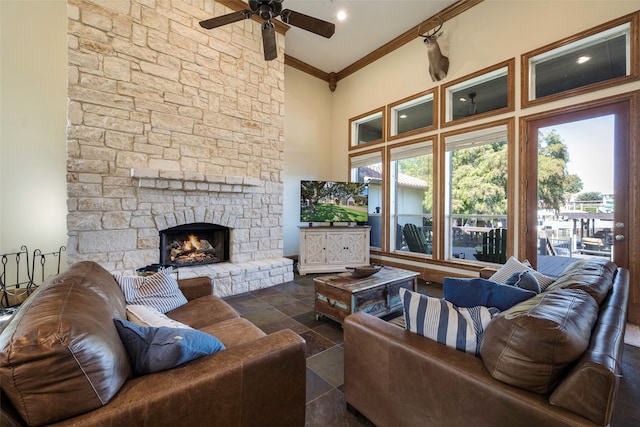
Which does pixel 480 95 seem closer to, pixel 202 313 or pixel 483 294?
pixel 483 294

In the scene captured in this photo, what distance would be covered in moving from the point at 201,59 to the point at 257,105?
3.10 ft

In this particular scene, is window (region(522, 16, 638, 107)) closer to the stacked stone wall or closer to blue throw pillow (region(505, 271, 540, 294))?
blue throw pillow (region(505, 271, 540, 294))

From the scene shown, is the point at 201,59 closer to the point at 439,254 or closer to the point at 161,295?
the point at 161,295

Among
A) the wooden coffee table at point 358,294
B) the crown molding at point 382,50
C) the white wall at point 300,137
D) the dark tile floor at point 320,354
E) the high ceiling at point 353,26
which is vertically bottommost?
the dark tile floor at point 320,354

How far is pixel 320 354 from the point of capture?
2.22 m

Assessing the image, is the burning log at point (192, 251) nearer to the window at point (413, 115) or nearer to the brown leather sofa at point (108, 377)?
the brown leather sofa at point (108, 377)

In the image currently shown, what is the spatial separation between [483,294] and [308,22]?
2632 mm

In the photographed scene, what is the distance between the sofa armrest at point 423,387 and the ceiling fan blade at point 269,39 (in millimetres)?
2767

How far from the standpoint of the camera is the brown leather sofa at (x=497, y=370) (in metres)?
0.79

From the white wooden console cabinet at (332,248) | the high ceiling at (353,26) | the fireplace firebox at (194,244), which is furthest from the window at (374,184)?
the fireplace firebox at (194,244)

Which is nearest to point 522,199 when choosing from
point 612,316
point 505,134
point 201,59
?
point 505,134

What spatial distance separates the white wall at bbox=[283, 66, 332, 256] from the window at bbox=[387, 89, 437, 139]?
161 centimetres

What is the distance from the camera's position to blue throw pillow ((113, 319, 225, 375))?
1.01 metres

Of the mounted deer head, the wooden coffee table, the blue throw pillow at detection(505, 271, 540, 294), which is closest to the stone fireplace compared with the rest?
the wooden coffee table
